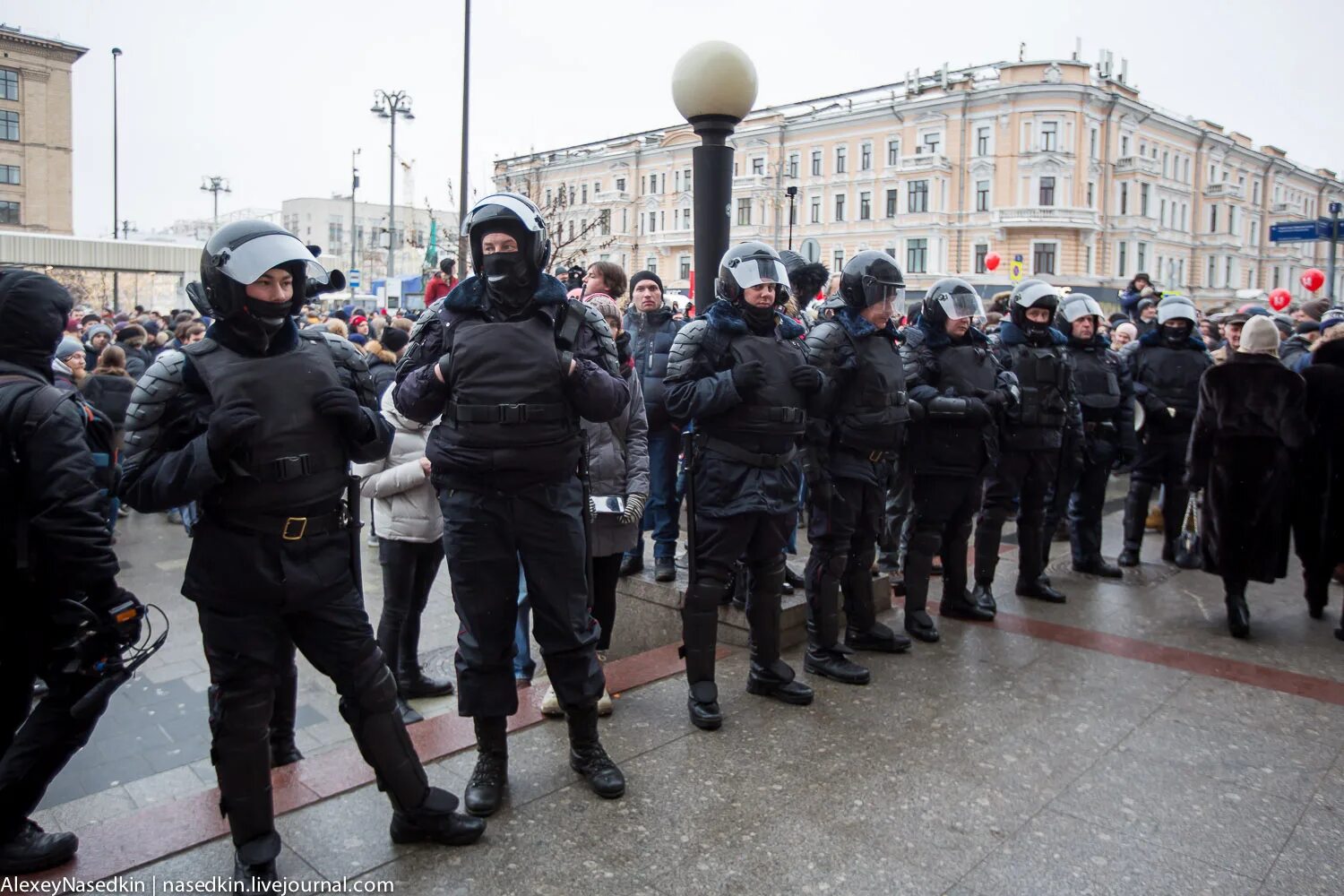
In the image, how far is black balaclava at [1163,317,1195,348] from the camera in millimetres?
7930

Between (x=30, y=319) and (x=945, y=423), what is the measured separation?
451cm

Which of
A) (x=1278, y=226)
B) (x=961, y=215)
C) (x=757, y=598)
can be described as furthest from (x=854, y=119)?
(x=757, y=598)

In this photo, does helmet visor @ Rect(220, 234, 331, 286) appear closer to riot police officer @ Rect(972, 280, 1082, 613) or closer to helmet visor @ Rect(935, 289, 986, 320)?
helmet visor @ Rect(935, 289, 986, 320)

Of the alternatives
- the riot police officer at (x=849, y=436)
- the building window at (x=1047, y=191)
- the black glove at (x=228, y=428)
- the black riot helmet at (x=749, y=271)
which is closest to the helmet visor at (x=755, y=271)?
the black riot helmet at (x=749, y=271)

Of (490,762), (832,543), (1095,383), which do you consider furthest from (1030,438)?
(490,762)

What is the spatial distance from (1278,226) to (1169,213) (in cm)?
4856

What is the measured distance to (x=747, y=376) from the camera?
445 centimetres

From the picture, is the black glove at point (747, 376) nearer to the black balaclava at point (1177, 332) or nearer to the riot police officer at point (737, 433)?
the riot police officer at point (737, 433)

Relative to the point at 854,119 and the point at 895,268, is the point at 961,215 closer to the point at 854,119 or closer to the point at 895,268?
the point at 854,119

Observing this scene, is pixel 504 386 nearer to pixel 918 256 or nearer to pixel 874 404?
pixel 874 404

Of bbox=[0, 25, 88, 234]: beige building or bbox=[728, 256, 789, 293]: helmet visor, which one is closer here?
bbox=[728, 256, 789, 293]: helmet visor

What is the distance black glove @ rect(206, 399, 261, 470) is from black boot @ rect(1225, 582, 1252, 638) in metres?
5.78

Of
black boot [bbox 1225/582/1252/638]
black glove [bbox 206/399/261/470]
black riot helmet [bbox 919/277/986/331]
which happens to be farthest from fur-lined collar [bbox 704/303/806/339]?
black boot [bbox 1225/582/1252/638]

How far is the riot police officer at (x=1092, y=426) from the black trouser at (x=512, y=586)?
4.95m
